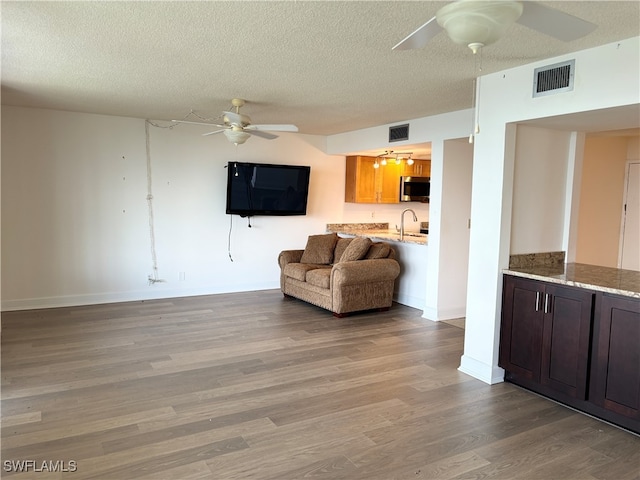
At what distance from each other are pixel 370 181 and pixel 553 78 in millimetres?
4521

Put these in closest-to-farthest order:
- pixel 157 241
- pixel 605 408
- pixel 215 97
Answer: pixel 605 408, pixel 215 97, pixel 157 241

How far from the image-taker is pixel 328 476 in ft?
8.00

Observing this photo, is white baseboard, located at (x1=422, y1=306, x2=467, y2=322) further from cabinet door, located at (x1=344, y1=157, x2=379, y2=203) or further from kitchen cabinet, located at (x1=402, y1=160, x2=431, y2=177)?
kitchen cabinet, located at (x1=402, y1=160, x2=431, y2=177)

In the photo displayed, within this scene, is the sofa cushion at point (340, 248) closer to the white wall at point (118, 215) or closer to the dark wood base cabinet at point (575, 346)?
the white wall at point (118, 215)

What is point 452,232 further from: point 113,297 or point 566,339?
point 113,297

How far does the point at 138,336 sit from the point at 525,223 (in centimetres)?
387

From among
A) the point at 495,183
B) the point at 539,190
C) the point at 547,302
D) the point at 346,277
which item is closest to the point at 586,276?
the point at 547,302

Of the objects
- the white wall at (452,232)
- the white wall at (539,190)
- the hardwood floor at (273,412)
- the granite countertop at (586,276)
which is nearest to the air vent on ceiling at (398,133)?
the white wall at (452,232)

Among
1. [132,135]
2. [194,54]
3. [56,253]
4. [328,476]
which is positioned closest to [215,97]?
[194,54]

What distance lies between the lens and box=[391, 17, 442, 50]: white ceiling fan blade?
191 cm

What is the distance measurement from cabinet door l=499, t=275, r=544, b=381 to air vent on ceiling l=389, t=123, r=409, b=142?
2.84 meters

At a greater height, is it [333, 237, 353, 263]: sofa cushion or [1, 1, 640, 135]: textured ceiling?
[1, 1, 640, 135]: textured ceiling

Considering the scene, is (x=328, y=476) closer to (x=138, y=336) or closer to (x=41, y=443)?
(x=41, y=443)

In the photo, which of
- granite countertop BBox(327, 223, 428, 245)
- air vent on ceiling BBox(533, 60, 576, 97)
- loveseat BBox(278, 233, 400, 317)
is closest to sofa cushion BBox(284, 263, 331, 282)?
loveseat BBox(278, 233, 400, 317)
